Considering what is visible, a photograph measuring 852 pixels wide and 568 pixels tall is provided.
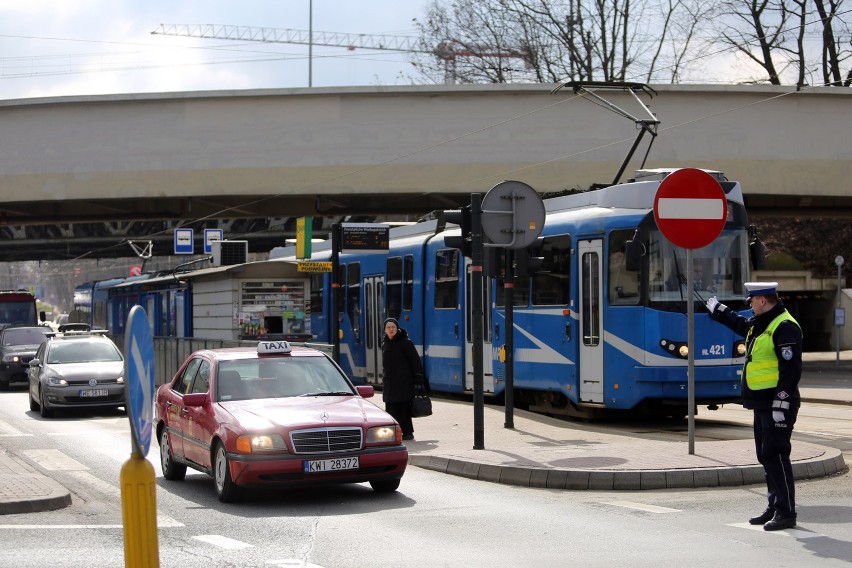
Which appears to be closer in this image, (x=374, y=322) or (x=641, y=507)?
(x=641, y=507)

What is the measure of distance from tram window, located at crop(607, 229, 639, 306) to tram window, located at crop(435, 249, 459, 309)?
4880 mm

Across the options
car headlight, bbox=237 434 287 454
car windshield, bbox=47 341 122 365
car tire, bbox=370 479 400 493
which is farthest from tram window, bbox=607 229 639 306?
car windshield, bbox=47 341 122 365

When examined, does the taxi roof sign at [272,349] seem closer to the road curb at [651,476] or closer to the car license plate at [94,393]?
the road curb at [651,476]

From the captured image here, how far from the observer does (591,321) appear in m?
17.7

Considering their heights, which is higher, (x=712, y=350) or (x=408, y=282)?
(x=408, y=282)

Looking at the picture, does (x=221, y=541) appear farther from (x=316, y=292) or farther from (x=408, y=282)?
(x=316, y=292)

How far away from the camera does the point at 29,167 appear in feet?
107

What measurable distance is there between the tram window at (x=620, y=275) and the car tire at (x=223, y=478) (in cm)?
729

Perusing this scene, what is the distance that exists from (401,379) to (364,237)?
6277mm

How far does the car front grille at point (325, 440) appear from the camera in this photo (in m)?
10.9

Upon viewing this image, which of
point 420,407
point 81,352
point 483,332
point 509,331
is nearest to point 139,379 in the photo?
point 420,407

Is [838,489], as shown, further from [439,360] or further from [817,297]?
[817,297]

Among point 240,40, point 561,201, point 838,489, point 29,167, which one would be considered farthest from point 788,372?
point 240,40

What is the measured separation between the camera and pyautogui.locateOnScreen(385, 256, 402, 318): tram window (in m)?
24.8
